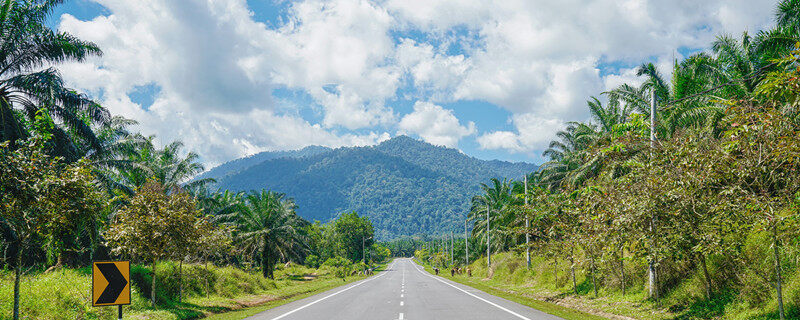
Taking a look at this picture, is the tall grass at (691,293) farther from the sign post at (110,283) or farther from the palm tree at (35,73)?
the palm tree at (35,73)

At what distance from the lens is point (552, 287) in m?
24.4

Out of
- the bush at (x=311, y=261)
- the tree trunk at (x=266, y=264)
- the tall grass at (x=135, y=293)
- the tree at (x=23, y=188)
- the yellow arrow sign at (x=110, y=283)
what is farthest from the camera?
the bush at (x=311, y=261)

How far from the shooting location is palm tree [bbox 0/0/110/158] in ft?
48.7

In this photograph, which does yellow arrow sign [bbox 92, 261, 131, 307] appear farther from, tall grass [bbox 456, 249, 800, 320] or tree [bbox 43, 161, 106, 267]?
tall grass [bbox 456, 249, 800, 320]

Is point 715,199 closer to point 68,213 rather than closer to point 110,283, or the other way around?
point 110,283

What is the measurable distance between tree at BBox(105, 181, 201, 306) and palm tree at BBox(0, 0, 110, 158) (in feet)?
11.1

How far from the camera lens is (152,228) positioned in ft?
50.9

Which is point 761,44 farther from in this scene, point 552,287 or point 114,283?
point 114,283

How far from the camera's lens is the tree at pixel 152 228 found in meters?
15.3

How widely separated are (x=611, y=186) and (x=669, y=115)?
513 inches

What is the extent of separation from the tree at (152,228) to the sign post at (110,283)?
912 centimetres

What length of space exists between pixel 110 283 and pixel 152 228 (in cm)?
954

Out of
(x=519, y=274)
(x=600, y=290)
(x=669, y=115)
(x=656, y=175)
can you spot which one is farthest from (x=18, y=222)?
(x=519, y=274)

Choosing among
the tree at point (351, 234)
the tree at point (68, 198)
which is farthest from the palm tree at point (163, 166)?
the tree at point (351, 234)
